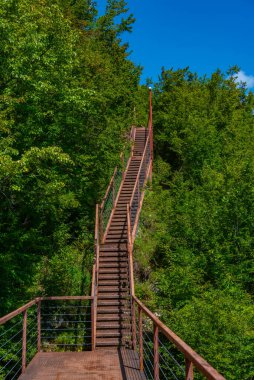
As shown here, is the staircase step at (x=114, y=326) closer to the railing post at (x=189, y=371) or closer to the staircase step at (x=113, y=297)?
the staircase step at (x=113, y=297)

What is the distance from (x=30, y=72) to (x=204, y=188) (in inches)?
439

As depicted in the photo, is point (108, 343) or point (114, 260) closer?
point (108, 343)

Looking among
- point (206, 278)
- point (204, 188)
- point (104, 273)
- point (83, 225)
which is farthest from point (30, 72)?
point (204, 188)

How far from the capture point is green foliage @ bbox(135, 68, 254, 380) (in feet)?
35.7

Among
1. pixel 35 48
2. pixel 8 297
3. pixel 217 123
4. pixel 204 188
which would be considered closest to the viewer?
pixel 35 48

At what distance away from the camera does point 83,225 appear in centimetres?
1809

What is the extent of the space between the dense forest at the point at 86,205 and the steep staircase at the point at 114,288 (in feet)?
4.57

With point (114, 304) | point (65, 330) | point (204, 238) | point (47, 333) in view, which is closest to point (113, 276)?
point (114, 304)

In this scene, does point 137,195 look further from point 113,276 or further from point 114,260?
point 113,276

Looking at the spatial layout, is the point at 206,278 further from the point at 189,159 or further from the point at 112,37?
the point at 112,37

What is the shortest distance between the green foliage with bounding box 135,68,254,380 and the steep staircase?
4.65ft

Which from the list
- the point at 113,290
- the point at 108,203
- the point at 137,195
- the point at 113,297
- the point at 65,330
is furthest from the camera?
the point at 137,195

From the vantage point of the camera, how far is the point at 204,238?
16.3 m

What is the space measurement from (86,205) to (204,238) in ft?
18.6
